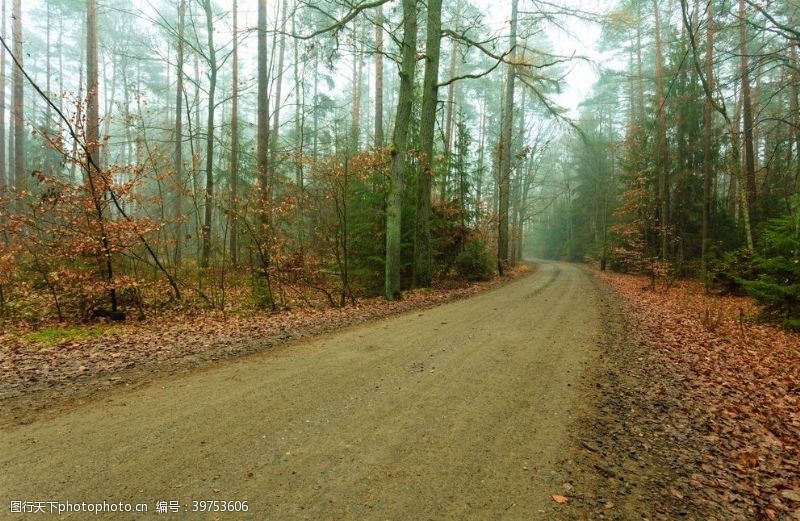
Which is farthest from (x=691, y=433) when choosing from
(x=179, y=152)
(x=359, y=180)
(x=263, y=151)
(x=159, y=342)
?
(x=179, y=152)

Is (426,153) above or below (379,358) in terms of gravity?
above

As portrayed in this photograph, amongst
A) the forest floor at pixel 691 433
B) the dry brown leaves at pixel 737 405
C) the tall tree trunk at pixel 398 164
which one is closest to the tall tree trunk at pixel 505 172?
the tall tree trunk at pixel 398 164

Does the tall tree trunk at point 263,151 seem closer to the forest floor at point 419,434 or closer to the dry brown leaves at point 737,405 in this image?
the forest floor at point 419,434

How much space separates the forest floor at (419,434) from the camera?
8.13ft

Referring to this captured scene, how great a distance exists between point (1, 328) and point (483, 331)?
9.08 m

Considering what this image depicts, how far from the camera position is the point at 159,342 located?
6305mm

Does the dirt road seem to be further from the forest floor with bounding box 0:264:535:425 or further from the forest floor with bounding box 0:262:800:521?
the forest floor with bounding box 0:264:535:425

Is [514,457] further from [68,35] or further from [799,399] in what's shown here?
[68,35]

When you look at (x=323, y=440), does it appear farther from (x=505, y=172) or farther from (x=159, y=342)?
(x=505, y=172)

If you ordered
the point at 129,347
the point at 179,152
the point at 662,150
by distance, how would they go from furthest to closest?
the point at 662,150 < the point at 179,152 < the point at 129,347

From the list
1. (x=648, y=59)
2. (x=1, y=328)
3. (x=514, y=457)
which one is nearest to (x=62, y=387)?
(x=514, y=457)

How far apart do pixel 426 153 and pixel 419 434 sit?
34.6 feet

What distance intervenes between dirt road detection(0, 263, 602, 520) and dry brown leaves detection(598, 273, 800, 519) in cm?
111

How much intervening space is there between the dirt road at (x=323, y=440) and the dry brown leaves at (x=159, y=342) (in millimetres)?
982
